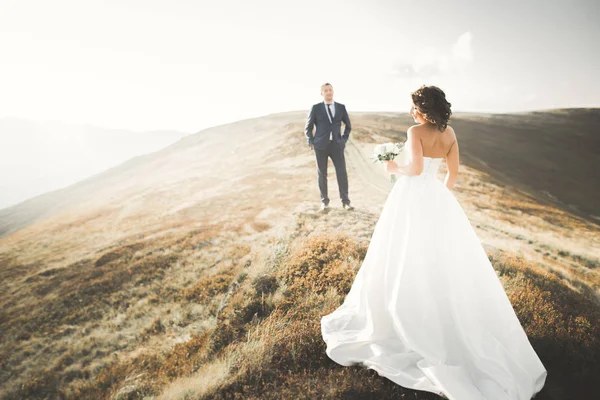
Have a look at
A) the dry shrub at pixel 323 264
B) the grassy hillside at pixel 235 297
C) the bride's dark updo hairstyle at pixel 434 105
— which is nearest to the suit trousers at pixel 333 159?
the grassy hillside at pixel 235 297

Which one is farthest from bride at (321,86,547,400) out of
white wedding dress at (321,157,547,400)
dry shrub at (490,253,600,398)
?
dry shrub at (490,253,600,398)

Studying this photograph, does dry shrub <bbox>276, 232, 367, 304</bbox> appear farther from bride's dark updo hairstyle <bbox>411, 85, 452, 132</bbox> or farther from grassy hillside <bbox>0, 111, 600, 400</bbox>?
bride's dark updo hairstyle <bbox>411, 85, 452, 132</bbox>

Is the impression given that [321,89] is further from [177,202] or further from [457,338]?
[177,202]

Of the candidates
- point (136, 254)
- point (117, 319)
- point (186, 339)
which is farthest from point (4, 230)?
point (186, 339)

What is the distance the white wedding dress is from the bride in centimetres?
1

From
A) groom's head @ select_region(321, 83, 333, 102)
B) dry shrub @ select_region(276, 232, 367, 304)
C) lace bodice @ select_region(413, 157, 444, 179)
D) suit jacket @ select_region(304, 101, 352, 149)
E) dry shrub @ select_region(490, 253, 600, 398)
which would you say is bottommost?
dry shrub @ select_region(490, 253, 600, 398)

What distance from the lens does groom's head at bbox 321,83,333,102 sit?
28.5 feet

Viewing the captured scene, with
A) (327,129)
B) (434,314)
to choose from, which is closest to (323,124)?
(327,129)

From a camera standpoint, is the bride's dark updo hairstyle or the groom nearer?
the bride's dark updo hairstyle

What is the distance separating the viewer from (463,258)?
11.9ft

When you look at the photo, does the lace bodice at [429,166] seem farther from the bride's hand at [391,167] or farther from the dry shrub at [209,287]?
the dry shrub at [209,287]

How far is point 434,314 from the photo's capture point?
140 inches

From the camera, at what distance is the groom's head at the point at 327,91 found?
8678mm

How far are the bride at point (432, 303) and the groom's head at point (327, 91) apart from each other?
5271mm
